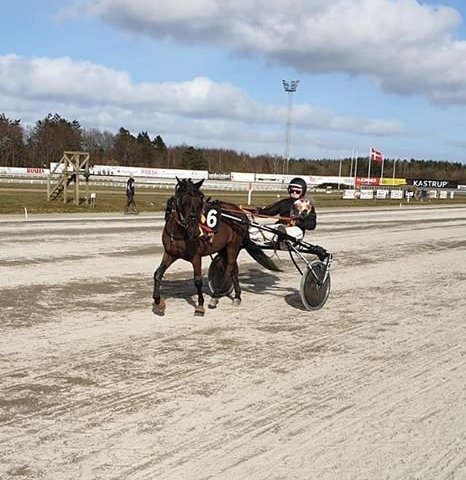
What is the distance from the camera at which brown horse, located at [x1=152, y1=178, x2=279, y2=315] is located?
7.61 meters

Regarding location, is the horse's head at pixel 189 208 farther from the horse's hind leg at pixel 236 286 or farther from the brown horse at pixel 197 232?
the horse's hind leg at pixel 236 286

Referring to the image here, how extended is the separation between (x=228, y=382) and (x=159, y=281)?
2.55 meters

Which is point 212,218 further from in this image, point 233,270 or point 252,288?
point 252,288

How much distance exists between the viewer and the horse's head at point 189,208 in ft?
24.7

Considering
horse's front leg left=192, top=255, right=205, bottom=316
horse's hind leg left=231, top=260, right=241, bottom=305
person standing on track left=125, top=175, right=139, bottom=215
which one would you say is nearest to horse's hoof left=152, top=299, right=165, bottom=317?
horse's front leg left=192, top=255, right=205, bottom=316

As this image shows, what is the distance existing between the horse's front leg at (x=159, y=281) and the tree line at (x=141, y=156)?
80.8 metres

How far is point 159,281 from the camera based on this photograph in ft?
26.1

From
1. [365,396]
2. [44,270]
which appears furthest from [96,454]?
[44,270]

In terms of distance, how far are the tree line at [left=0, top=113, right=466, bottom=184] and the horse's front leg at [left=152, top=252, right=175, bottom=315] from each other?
265 ft

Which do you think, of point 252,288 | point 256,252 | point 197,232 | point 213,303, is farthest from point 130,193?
point 197,232

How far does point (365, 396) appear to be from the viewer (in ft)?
17.8

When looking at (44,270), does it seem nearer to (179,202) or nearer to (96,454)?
(179,202)

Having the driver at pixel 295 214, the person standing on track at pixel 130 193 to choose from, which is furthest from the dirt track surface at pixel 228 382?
the person standing on track at pixel 130 193

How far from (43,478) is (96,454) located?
1.32 ft
